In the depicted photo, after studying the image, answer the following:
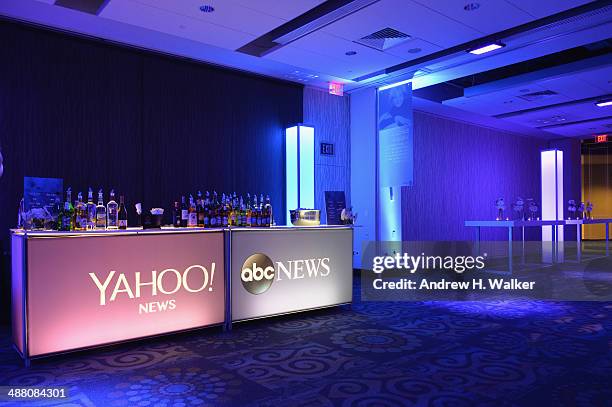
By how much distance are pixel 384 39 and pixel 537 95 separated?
3.91 m

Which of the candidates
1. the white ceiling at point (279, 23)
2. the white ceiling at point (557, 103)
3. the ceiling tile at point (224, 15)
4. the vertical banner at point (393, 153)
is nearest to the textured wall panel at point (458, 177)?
the white ceiling at point (557, 103)

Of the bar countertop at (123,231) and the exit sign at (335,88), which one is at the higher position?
the exit sign at (335,88)

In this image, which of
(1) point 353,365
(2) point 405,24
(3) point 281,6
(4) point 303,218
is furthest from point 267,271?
(2) point 405,24

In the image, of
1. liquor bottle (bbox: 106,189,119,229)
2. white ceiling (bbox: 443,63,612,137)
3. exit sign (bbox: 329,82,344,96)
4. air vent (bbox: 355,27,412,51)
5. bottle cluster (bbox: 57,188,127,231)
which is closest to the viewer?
bottle cluster (bbox: 57,188,127,231)

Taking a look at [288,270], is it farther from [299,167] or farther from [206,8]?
[206,8]

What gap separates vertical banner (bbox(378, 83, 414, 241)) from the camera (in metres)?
7.32

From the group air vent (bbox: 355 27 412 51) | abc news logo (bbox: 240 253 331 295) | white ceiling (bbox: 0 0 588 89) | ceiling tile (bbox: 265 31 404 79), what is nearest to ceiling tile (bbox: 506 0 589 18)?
white ceiling (bbox: 0 0 588 89)

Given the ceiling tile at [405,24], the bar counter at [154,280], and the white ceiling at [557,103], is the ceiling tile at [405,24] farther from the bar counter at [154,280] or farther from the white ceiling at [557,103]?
the white ceiling at [557,103]

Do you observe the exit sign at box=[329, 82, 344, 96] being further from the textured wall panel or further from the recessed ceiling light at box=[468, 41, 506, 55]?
the textured wall panel

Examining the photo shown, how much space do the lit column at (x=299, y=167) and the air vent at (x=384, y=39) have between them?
1.72 metres

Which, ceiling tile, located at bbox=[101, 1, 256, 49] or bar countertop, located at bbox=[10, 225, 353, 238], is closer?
bar countertop, located at bbox=[10, 225, 353, 238]

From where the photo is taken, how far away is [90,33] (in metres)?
5.34

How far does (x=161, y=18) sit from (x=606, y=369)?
4.91 m

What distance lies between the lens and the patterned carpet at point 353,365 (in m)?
2.61
